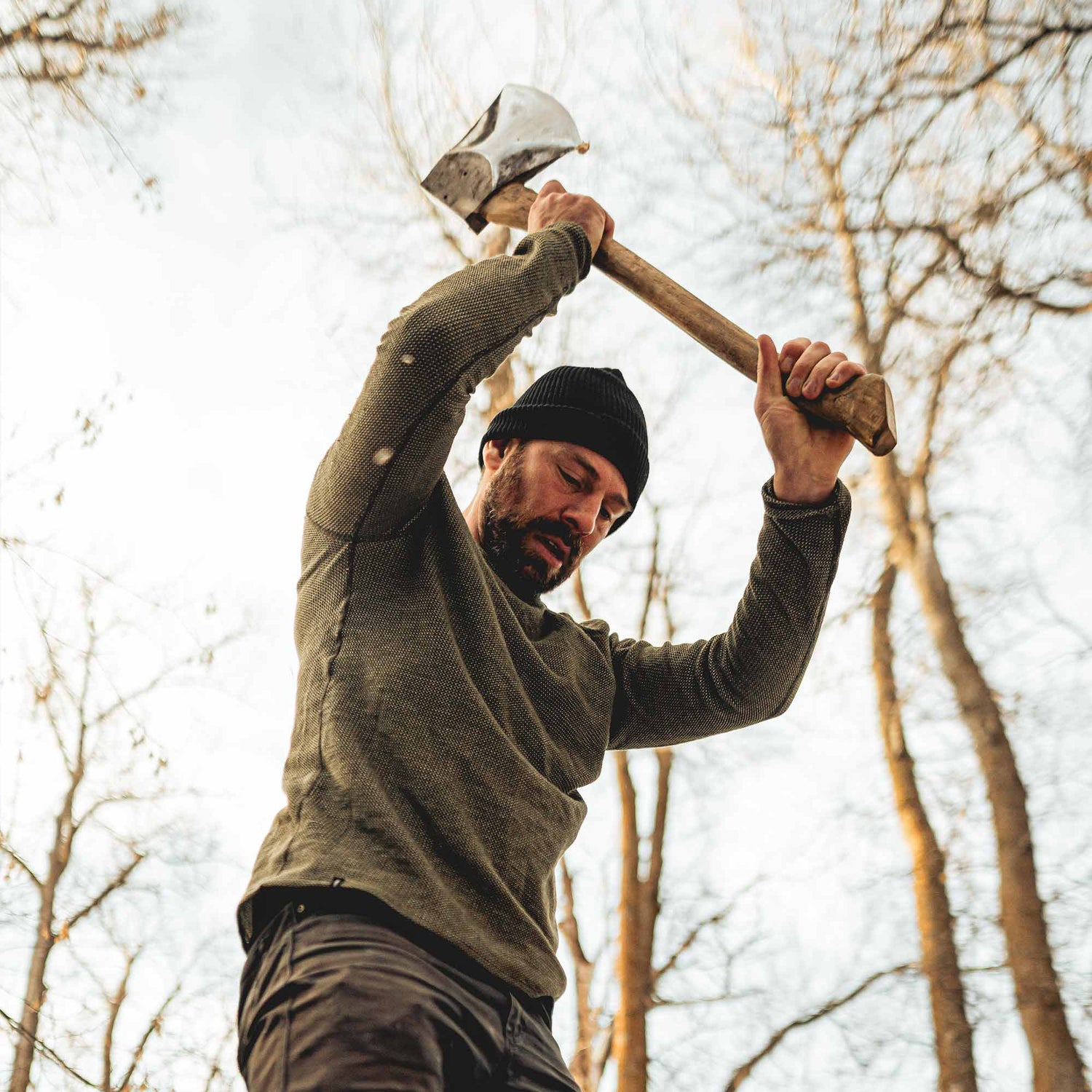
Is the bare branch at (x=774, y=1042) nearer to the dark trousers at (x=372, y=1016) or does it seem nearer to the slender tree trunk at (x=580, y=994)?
the slender tree trunk at (x=580, y=994)

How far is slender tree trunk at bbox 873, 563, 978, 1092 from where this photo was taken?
5520 mm

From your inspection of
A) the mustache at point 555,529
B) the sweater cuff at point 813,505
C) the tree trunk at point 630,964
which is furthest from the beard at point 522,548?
the tree trunk at point 630,964

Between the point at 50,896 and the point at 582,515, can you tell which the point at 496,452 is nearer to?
the point at 582,515

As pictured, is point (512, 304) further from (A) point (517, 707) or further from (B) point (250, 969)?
(B) point (250, 969)

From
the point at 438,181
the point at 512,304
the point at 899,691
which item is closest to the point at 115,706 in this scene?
the point at 899,691

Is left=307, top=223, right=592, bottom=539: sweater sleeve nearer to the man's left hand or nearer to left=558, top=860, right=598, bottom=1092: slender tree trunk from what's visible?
the man's left hand

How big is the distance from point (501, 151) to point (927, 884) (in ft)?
17.4

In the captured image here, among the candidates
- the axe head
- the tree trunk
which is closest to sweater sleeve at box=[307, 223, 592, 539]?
the axe head

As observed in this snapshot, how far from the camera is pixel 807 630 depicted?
6.34 feet

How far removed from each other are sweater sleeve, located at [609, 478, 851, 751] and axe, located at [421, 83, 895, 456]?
35 cm

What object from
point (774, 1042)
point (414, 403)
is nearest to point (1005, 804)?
point (774, 1042)

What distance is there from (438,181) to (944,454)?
A: 5465 millimetres

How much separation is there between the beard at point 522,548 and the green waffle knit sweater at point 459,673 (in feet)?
0.19

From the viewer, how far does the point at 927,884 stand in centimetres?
608
